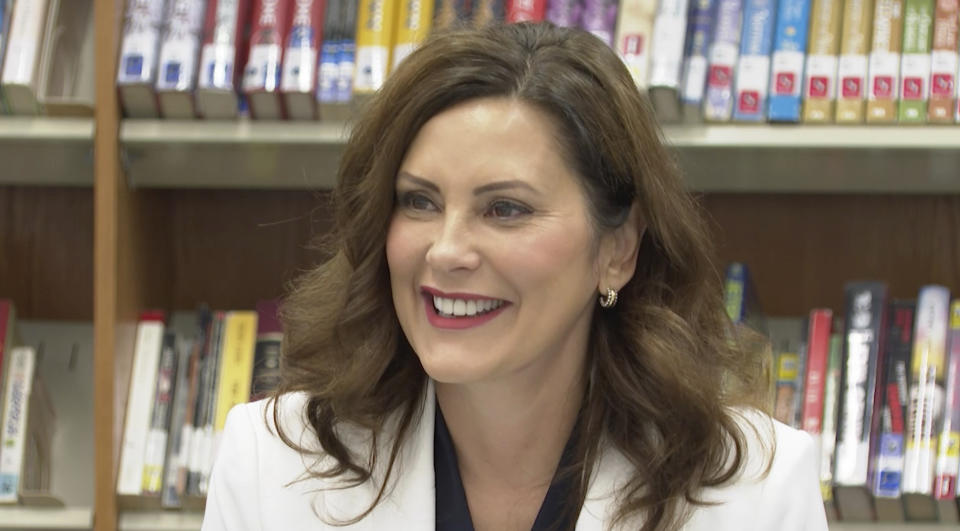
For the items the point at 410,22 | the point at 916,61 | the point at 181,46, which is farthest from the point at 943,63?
the point at 181,46

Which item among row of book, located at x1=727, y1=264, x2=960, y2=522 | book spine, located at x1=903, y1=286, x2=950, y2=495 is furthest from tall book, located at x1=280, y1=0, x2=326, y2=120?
book spine, located at x1=903, y1=286, x2=950, y2=495

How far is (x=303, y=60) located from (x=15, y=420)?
0.70 m

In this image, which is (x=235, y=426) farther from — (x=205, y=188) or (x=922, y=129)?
(x=922, y=129)

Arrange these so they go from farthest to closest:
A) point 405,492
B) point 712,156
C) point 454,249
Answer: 1. point 712,156
2. point 405,492
3. point 454,249

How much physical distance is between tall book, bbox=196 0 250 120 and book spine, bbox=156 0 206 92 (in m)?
0.01

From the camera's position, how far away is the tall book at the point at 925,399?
1.88 m

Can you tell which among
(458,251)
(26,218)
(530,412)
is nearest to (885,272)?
(530,412)

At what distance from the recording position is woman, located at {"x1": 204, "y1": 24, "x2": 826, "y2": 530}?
1463mm

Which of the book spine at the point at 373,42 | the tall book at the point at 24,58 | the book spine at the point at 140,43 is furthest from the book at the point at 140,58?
the book spine at the point at 373,42

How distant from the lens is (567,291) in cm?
150

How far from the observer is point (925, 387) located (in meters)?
1.93

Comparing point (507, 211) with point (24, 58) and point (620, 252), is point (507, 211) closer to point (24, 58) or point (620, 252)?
point (620, 252)

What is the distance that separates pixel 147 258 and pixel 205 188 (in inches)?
8.7

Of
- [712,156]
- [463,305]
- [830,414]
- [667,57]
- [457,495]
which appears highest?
[667,57]
